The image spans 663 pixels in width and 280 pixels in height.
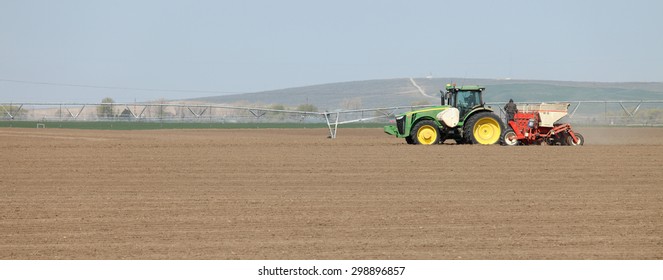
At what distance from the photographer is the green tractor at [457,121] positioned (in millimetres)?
27328

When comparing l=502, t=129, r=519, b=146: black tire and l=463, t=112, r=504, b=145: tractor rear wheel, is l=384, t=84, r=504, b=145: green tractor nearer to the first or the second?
l=463, t=112, r=504, b=145: tractor rear wheel

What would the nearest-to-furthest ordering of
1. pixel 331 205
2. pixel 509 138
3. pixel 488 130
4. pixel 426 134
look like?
pixel 331 205
pixel 509 138
pixel 488 130
pixel 426 134

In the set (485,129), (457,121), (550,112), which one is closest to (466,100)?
(457,121)

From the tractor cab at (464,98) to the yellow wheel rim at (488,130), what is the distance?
1.58 ft

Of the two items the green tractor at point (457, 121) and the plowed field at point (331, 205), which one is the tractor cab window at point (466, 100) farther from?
the plowed field at point (331, 205)

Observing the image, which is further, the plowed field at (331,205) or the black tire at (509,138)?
the black tire at (509,138)

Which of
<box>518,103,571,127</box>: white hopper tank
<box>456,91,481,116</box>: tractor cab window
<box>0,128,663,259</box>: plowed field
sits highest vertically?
<box>456,91,481,116</box>: tractor cab window

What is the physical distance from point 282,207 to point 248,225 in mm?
1713

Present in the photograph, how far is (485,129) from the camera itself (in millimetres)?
27484

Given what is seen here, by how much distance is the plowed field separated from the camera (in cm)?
1091

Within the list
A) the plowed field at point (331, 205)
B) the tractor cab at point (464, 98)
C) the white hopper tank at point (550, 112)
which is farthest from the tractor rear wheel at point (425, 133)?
the plowed field at point (331, 205)

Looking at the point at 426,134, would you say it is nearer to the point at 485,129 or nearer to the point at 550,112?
the point at 485,129

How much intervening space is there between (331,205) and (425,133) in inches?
547

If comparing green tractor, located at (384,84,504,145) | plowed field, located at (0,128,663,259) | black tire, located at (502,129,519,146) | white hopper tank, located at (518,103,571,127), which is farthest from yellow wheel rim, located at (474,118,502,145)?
plowed field, located at (0,128,663,259)
